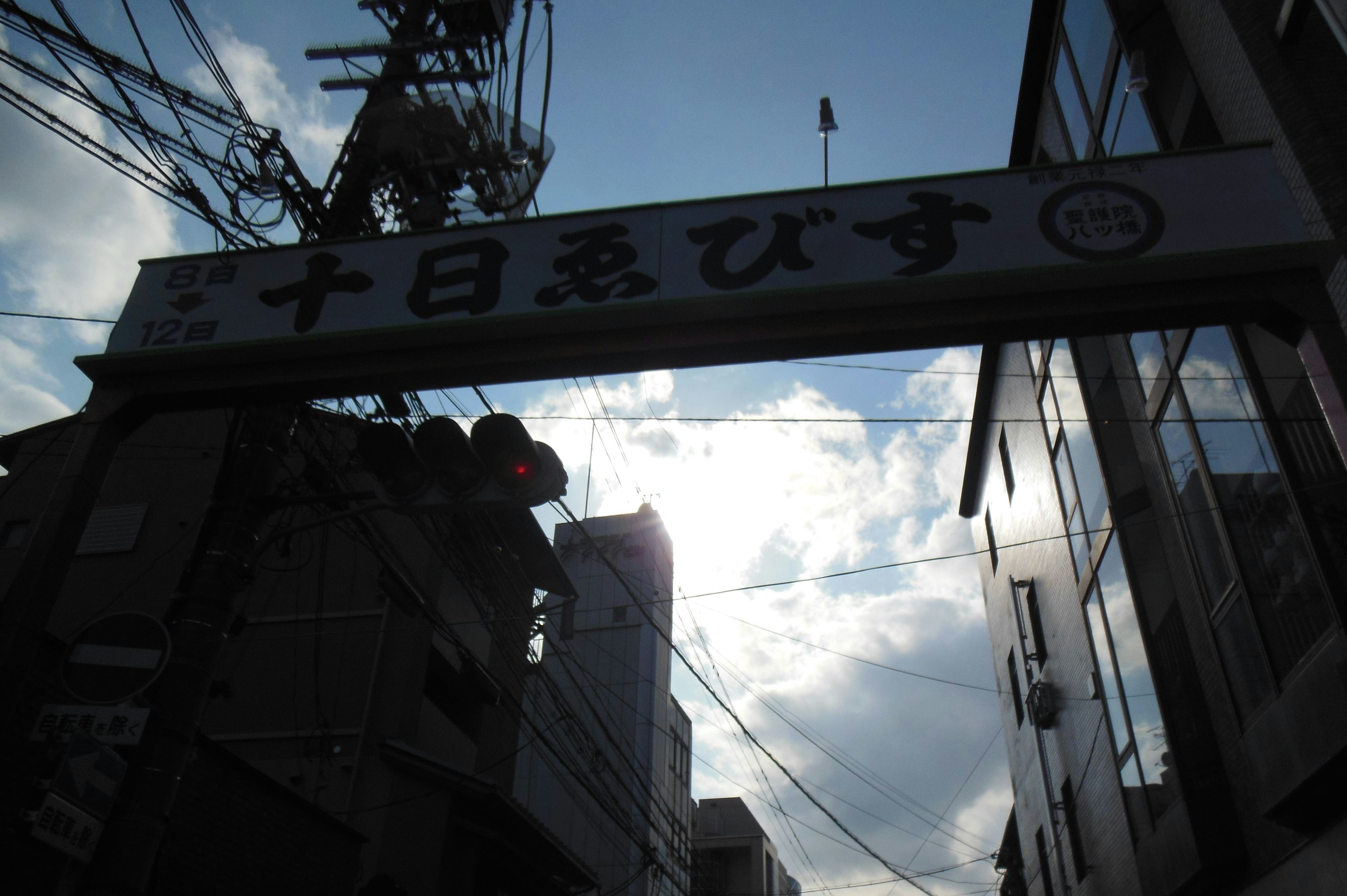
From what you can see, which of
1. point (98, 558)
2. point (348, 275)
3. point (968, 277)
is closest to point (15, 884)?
point (348, 275)

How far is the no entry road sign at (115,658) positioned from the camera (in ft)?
17.1

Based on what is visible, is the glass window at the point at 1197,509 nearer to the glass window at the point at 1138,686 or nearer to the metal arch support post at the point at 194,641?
the glass window at the point at 1138,686

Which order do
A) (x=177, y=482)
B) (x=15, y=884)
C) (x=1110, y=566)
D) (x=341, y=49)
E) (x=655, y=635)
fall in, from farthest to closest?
(x=655, y=635) < (x=177, y=482) < (x=1110, y=566) < (x=341, y=49) < (x=15, y=884)

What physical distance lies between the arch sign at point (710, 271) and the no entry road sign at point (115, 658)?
5.97ft

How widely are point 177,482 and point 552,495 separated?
42.7 ft

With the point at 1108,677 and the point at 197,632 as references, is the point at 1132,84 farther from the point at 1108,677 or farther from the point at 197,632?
the point at 197,632

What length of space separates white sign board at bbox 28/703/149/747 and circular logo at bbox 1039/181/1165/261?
20.8ft

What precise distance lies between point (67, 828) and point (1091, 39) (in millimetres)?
14561

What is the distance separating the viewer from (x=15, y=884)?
640cm

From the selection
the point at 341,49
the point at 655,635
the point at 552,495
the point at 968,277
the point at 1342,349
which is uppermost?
the point at 655,635

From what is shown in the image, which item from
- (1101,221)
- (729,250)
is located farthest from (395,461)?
(1101,221)

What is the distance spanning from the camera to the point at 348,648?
1455 cm

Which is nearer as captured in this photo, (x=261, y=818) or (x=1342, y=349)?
(x=1342, y=349)

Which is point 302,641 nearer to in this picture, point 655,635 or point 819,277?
point 819,277
